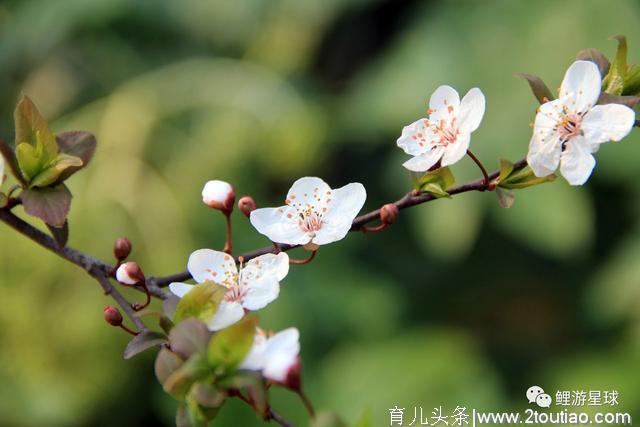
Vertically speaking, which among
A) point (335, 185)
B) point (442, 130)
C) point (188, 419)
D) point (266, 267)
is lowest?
point (188, 419)

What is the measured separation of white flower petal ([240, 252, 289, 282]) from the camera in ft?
1.87

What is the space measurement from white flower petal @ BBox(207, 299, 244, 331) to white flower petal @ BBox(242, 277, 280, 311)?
1 cm

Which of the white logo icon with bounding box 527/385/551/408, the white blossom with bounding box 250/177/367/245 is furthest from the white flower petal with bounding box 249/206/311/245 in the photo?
the white logo icon with bounding box 527/385/551/408

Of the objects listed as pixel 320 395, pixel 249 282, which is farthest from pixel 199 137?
pixel 249 282

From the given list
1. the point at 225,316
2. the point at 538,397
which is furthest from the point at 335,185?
the point at 225,316

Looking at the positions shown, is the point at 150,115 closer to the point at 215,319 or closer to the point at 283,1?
the point at 283,1

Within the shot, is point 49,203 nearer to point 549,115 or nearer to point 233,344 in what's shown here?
point 233,344

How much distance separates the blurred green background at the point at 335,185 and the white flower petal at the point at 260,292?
3.69 feet

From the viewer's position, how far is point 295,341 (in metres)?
0.50

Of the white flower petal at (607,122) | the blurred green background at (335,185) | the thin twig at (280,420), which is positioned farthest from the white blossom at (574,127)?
the blurred green background at (335,185)

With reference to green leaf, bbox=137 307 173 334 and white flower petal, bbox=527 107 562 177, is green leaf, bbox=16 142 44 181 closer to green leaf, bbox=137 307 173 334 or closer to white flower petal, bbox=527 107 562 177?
green leaf, bbox=137 307 173 334

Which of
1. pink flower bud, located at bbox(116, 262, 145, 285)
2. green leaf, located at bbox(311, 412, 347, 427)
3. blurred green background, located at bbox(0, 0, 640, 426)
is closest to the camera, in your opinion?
green leaf, located at bbox(311, 412, 347, 427)

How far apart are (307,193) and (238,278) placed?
0.28ft

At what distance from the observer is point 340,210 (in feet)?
1.99
